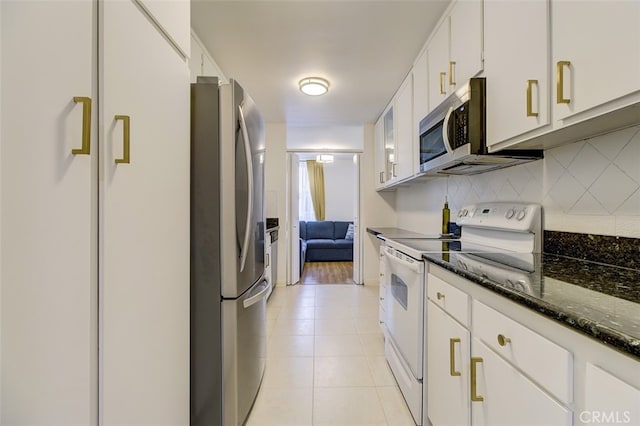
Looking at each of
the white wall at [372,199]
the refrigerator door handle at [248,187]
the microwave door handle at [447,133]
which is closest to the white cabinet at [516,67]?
the microwave door handle at [447,133]

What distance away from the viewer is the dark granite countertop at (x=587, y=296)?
50 centimetres

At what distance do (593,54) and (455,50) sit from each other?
907 mm

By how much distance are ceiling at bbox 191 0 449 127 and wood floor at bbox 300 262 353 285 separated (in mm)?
2804

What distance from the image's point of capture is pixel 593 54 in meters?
0.82

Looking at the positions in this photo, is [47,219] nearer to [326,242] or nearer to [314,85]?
[314,85]

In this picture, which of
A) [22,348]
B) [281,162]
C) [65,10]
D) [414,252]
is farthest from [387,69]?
[22,348]

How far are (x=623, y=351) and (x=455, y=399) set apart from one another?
2.49ft

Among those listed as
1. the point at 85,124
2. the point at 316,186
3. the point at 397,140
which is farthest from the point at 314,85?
the point at 316,186

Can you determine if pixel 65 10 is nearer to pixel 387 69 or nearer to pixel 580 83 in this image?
pixel 580 83

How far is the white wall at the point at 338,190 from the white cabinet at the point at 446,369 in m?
5.97

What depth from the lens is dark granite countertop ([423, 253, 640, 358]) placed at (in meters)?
0.50

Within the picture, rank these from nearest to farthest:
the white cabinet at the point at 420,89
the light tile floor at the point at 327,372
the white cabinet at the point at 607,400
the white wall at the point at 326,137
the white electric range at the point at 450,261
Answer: the white cabinet at the point at 607,400 → the white electric range at the point at 450,261 → the light tile floor at the point at 327,372 → the white cabinet at the point at 420,89 → the white wall at the point at 326,137

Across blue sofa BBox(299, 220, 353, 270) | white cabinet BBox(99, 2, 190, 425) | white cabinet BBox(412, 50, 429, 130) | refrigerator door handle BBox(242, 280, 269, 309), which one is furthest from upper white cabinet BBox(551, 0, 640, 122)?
blue sofa BBox(299, 220, 353, 270)

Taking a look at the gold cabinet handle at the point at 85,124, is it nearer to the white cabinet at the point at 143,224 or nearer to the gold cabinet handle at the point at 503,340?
the white cabinet at the point at 143,224
